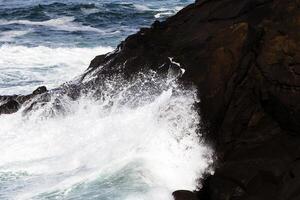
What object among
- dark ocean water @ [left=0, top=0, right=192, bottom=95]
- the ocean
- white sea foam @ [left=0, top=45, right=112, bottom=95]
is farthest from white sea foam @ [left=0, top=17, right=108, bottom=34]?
the ocean

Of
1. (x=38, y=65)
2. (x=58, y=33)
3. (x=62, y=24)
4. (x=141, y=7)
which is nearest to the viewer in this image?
(x=38, y=65)

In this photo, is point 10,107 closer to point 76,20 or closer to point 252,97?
point 252,97

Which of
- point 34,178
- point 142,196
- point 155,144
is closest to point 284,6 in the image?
point 155,144

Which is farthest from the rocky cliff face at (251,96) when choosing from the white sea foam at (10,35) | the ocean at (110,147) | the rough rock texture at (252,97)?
the white sea foam at (10,35)

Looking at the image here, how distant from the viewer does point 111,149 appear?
26.1 feet

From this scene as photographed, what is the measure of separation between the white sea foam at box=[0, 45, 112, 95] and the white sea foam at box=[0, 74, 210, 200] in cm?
443

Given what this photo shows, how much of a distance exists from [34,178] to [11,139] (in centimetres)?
190

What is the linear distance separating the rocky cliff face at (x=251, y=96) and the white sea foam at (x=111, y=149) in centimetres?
32

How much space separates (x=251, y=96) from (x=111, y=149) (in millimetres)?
2133

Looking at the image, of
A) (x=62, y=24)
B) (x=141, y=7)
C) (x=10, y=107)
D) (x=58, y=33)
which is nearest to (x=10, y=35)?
(x=58, y=33)

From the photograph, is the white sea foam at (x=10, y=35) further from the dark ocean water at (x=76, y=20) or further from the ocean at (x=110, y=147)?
the ocean at (x=110, y=147)

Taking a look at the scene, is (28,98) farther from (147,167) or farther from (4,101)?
(147,167)

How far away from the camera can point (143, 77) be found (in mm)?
8555

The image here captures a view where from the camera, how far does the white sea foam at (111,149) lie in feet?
22.9
